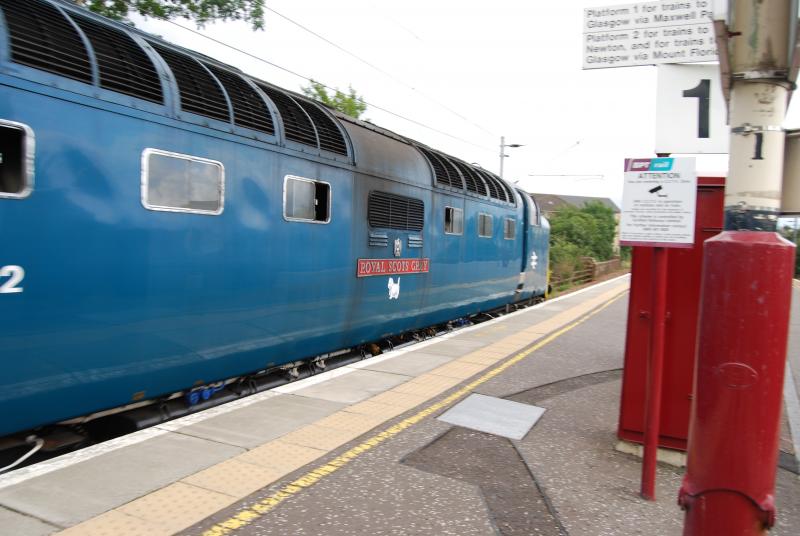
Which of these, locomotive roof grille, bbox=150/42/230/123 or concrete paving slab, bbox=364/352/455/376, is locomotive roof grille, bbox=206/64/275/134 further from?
concrete paving slab, bbox=364/352/455/376

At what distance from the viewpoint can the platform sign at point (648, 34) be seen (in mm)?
3910


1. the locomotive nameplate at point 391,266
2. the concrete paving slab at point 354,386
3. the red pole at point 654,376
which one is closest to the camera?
the red pole at point 654,376

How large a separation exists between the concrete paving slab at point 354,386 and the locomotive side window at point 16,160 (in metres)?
3.37

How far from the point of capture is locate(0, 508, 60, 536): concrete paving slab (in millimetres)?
2938

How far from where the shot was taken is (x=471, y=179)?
1132 centimetres

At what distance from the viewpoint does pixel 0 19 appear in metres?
3.49

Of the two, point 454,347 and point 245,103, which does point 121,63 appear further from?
point 454,347

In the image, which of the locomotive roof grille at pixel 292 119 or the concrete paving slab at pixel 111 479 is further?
the locomotive roof grille at pixel 292 119

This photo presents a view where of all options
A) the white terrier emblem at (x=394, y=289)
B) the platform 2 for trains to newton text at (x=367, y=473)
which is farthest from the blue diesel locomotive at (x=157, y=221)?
the platform 2 for trains to newton text at (x=367, y=473)

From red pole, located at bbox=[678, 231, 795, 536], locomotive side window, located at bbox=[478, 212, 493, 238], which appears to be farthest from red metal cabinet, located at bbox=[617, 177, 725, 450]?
locomotive side window, located at bbox=[478, 212, 493, 238]

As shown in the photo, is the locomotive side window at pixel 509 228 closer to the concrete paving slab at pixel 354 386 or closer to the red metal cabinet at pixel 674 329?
the concrete paving slab at pixel 354 386

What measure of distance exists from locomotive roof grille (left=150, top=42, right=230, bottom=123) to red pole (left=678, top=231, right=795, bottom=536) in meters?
4.18

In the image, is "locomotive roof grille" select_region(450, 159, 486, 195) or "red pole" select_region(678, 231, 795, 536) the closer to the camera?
"red pole" select_region(678, 231, 795, 536)

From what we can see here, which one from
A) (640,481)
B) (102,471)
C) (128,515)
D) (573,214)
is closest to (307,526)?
(128,515)
